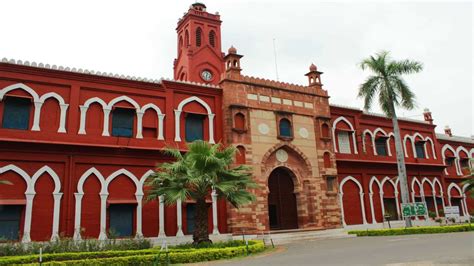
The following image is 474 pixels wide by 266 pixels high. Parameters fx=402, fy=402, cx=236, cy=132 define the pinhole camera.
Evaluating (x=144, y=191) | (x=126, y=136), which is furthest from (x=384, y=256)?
(x=126, y=136)

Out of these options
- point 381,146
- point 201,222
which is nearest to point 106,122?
point 201,222

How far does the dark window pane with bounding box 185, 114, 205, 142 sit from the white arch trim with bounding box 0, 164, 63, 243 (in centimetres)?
715

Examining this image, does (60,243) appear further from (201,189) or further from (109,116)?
(109,116)

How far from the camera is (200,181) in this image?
618 inches

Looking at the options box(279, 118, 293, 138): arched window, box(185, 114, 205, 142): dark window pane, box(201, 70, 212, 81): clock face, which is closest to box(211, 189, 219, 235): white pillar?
box(185, 114, 205, 142): dark window pane

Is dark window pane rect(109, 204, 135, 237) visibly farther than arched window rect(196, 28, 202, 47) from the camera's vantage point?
No

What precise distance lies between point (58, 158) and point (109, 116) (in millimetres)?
3292

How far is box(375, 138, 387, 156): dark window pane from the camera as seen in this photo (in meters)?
30.8

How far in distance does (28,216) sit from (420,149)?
1150 inches

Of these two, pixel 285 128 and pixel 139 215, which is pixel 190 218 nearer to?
pixel 139 215

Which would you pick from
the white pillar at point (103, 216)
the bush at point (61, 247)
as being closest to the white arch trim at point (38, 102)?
the white pillar at point (103, 216)

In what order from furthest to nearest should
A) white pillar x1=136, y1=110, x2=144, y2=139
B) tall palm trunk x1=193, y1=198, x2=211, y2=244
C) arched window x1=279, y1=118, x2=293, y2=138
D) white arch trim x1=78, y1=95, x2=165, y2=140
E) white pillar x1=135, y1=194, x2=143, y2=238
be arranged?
arched window x1=279, y1=118, x2=293, y2=138, white pillar x1=136, y1=110, x2=144, y2=139, white arch trim x1=78, y1=95, x2=165, y2=140, white pillar x1=135, y1=194, x2=143, y2=238, tall palm trunk x1=193, y1=198, x2=211, y2=244

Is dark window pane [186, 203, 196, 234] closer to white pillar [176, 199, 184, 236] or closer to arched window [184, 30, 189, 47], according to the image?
white pillar [176, 199, 184, 236]

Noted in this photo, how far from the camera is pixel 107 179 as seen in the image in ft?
63.3
